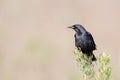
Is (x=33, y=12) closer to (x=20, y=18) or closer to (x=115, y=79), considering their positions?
(x=20, y=18)

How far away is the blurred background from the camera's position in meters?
13.0

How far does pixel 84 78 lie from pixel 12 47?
7044mm

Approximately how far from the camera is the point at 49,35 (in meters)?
15.3

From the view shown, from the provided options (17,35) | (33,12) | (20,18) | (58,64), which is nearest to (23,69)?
(58,64)

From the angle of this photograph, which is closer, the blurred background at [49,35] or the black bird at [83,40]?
the black bird at [83,40]

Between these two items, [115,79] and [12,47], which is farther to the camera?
[12,47]

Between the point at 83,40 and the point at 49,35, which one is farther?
the point at 49,35

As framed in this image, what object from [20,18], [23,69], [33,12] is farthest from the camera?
[33,12]

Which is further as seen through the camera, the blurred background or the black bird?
the blurred background

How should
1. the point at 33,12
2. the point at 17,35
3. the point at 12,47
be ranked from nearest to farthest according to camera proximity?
the point at 12,47
the point at 17,35
the point at 33,12

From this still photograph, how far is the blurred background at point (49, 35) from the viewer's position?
13.0 m

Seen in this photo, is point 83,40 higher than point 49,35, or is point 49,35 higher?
point 83,40

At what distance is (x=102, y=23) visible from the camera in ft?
Answer: 57.8

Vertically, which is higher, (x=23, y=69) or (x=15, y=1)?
(x=15, y=1)
